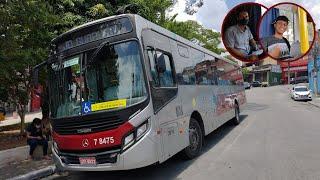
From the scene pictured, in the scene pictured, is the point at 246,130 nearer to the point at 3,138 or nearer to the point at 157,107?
the point at 157,107

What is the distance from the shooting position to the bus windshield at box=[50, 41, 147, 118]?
286 inches

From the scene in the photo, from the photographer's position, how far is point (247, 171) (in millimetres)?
7836

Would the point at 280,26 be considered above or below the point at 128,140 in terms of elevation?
above

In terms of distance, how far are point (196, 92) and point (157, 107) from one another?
304 cm

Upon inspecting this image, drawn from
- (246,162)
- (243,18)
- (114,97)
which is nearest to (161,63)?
(114,97)

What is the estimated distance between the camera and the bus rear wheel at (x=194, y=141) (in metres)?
9.33

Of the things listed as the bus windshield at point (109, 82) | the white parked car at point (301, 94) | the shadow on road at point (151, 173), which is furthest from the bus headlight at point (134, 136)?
the white parked car at point (301, 94)

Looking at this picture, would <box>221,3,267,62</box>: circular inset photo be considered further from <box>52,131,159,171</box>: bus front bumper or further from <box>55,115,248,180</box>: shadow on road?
<box>52,131,159,171</box>: bus front bumper

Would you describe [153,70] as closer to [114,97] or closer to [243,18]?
[114,97]

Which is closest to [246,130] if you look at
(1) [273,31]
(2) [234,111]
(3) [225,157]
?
(2) [234,111]

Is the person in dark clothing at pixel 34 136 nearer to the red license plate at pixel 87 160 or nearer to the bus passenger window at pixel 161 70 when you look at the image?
the red license plate at pixel 87 160

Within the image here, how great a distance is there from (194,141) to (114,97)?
3.17 metres

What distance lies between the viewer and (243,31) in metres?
16.7

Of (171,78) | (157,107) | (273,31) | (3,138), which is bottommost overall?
(3,138)
